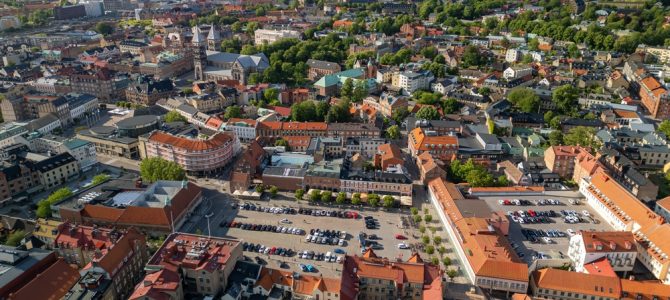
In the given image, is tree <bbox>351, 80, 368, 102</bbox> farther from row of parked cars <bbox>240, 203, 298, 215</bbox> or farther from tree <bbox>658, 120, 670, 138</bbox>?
tree <bbox>658, 120, 670, 138</bbox>

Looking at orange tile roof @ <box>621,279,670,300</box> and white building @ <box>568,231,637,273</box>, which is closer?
orange tile roof @ <box>621,279,670,300</box>

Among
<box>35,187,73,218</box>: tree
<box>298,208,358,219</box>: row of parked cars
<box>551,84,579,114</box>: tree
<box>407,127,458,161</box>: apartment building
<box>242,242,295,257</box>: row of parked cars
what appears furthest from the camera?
<box>551,84,579,114</box>: tree

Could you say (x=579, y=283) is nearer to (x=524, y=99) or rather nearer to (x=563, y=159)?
(x=563, y=159)

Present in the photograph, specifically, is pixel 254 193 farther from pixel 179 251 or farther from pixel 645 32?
pixel 645 32

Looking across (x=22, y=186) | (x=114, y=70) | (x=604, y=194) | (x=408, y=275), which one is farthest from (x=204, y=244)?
(x=114, y=70)

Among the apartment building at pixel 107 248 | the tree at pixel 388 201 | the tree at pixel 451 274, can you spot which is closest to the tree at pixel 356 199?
the tree at pixel 388 201

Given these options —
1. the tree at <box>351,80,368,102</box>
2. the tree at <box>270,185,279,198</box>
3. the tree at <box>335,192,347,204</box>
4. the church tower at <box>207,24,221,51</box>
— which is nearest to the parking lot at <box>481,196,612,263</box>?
the tree at <box>335,192,347,204</box>

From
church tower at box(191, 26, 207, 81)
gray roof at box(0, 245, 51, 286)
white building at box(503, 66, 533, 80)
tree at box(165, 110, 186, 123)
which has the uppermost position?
church tower at box(191, 26, 207, 81)
